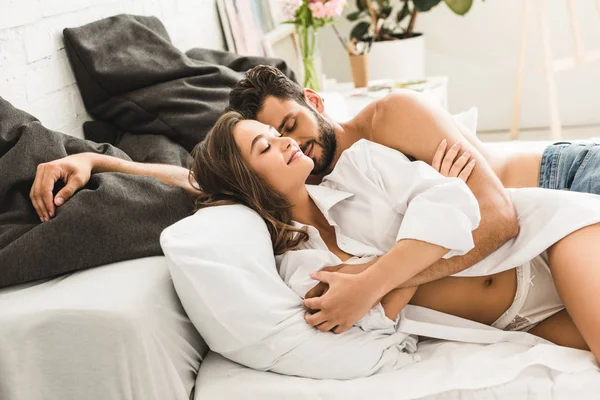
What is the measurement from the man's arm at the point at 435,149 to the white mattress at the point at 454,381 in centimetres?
21

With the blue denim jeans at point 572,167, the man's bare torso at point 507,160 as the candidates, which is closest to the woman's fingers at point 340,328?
the man's bare torso at point 507,160

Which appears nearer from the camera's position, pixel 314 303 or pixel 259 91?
pixel 314 303

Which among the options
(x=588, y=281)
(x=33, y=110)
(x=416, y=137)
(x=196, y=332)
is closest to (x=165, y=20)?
(x=33, y=110)

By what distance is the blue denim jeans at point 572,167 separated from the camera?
166cm

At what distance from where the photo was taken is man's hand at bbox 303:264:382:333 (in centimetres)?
129

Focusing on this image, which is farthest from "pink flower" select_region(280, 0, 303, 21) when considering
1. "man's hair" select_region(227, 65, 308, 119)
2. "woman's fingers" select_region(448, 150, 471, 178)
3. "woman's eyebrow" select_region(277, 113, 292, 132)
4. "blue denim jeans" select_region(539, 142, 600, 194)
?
"woman's fingers" select_region(448, 150, 471, 178)

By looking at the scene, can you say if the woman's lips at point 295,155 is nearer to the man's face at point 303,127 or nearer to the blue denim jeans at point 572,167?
the man's face at point 303,127

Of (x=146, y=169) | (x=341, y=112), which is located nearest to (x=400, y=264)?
(x=146, y=169)

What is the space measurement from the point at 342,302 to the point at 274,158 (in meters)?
0.38

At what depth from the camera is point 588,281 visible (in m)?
1.28

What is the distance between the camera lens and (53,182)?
1327 millimetres

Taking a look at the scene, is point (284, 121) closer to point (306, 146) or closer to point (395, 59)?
point (306, 146)

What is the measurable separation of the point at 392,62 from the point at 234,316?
2655 mm

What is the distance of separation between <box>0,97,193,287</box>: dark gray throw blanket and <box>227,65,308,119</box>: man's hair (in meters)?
0.38
